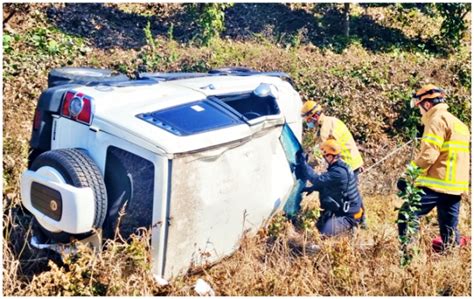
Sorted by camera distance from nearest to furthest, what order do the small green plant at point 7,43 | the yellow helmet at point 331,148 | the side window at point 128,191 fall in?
the side window at point 128,191 < the yellow helmet at point 331,148 < the small green plant at point 7,43

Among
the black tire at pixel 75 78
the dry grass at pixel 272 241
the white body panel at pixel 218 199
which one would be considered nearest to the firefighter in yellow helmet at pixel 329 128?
the dry grass at pixel 272 241

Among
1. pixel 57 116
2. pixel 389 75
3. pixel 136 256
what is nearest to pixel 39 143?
pixel 57 116

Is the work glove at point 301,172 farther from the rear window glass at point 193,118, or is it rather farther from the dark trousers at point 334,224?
the rear window glass at point 193,118

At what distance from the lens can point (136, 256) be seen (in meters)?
3.72

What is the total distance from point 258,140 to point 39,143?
5.40ft

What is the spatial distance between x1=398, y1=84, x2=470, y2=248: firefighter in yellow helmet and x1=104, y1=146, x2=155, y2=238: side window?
7.27 ft

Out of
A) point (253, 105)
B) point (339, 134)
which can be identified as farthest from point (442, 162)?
point (253, 105)

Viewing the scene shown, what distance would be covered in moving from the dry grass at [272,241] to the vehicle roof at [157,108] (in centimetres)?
69

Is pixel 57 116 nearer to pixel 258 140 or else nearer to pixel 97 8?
pixel 258 140

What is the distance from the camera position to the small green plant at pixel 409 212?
452 centimetres

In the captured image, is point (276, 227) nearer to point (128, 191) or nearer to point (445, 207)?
point (128, 191)

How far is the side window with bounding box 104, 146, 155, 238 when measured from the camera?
3818 mm

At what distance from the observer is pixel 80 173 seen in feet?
12.2

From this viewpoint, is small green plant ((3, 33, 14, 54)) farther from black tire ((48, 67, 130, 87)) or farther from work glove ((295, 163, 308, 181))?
work glove ((295, 163, 308, 181))
